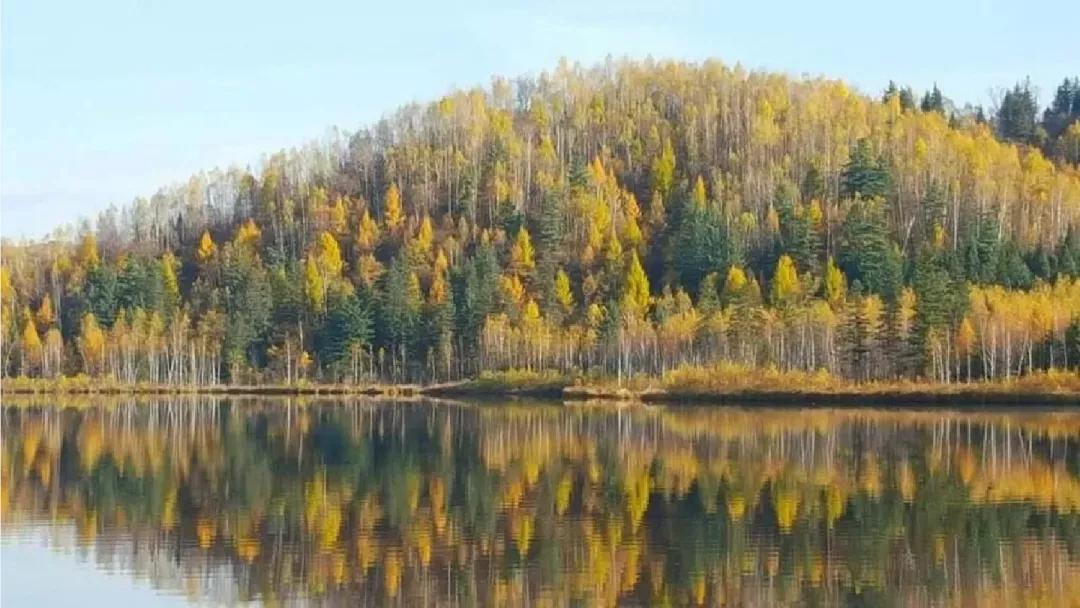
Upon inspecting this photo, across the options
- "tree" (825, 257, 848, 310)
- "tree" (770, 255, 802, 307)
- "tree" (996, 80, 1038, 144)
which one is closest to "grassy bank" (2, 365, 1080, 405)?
"tree" (770, 255, 802, 307)

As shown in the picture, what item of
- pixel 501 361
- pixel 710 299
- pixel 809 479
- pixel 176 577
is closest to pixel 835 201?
pixel 710 299

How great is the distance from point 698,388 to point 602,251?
108 feet

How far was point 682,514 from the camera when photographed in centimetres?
3428

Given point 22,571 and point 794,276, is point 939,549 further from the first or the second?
point 794,276

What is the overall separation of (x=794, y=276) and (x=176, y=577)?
8378 centimetres

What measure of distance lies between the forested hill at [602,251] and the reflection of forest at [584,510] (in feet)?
118

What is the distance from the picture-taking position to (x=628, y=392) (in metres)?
96.9

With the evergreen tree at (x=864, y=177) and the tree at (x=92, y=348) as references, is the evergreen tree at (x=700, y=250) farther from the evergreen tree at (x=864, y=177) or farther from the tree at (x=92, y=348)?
the tree at (x=92, y=348)

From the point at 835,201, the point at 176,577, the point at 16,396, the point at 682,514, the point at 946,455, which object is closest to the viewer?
the point at 176,577

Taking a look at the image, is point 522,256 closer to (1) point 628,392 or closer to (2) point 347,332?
(2) point 347,332

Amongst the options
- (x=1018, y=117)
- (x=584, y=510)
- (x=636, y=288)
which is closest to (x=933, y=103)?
(x=1018, y=117)

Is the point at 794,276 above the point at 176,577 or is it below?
above

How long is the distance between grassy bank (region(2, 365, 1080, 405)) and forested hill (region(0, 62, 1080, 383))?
107 inches

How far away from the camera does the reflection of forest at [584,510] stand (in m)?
26.1
